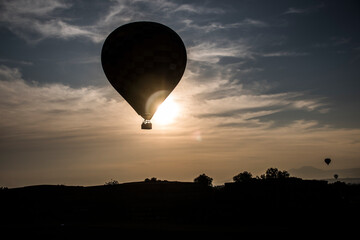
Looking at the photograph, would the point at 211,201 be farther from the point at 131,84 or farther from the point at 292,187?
the point at 131,84

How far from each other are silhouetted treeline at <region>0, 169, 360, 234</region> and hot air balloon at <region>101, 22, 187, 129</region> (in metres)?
11.1

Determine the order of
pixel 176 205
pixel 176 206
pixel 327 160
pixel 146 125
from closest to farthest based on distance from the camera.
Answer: pixel 146 125 < pixel 176 206 < pixel 176 205 < pixel 327 160

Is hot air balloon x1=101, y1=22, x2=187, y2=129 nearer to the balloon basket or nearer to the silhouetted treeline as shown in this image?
the balloon basket

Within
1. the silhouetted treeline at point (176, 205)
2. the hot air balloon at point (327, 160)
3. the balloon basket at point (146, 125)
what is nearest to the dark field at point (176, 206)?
the silhouetted treeline at point (176, 205)

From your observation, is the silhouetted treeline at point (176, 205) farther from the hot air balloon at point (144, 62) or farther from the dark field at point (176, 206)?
the hot air balloon at point (144, 62)

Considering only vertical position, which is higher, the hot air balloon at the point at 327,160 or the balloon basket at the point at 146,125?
the hot air balloon at the point at 327,160

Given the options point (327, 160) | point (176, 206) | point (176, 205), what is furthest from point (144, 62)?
point (327, 160)

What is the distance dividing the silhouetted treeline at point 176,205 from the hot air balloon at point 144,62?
11.1 metres

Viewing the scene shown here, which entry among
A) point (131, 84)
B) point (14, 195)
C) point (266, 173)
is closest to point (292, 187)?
point (131, 84)

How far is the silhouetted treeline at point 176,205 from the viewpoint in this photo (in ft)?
108

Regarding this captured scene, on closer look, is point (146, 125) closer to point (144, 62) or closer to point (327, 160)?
point (144, 62)

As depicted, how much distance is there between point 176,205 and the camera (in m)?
39.8

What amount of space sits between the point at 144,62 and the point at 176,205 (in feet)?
58.4

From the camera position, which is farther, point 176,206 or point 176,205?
point 176,205
